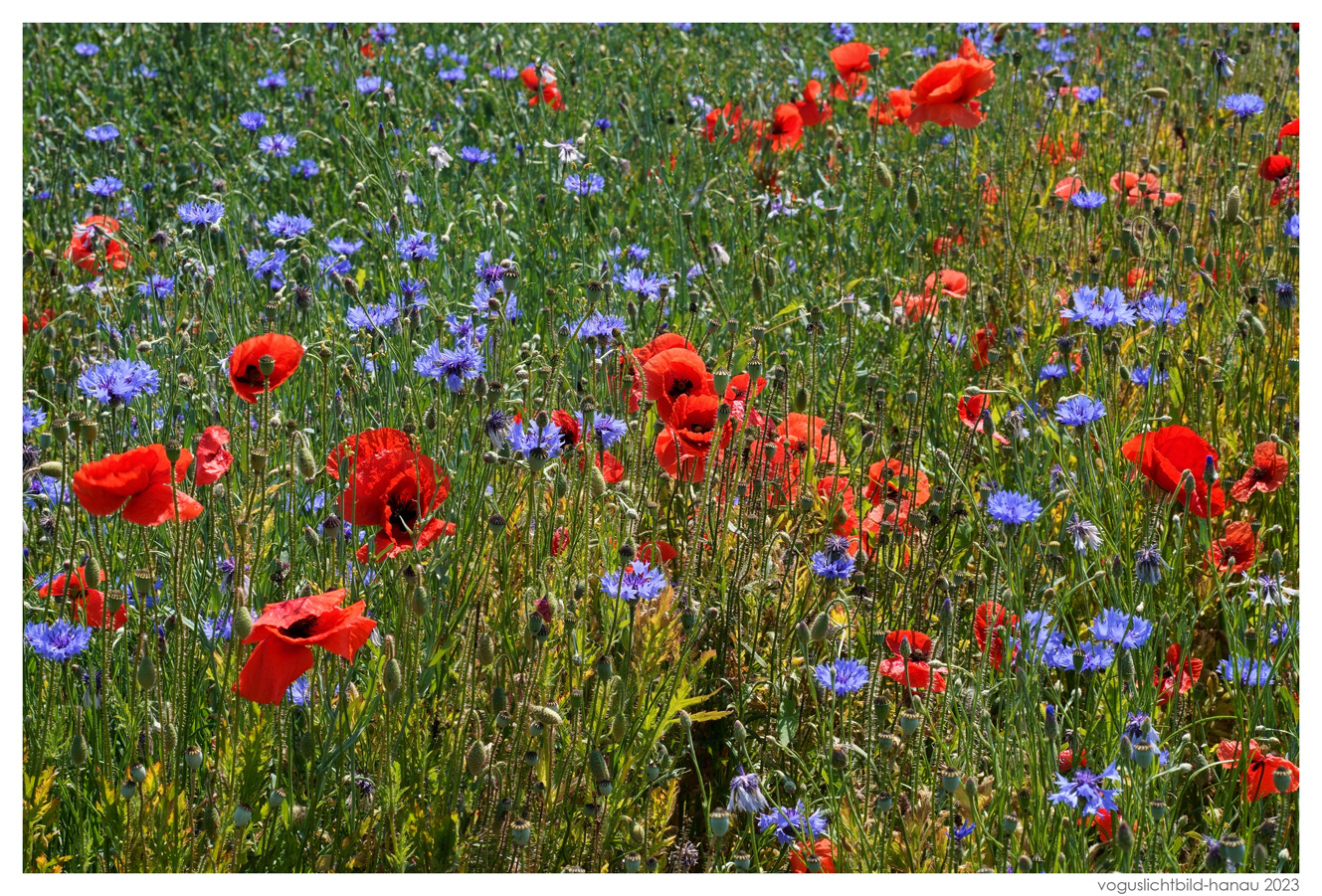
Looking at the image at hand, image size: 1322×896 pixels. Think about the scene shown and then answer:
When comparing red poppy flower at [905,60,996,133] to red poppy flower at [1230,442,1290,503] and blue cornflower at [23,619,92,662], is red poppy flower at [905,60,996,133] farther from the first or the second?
blue cornflower at [23,619,92,662]

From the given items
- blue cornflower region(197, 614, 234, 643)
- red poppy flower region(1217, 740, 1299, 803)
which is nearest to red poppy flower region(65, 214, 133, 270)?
blue cornflower region(197, 614, 234, 643)

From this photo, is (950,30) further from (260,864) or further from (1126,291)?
(260,864)

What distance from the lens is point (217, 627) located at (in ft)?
5.72

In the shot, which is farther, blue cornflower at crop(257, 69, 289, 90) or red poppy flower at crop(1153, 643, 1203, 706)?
blue cornflower at crop(257, 69, 289, 90)

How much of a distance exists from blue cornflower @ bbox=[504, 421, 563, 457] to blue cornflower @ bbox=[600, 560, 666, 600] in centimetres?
2

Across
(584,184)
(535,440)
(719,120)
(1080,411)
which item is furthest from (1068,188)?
(535,440)

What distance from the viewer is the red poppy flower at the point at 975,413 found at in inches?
92.0

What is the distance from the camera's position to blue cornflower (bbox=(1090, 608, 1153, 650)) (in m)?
1.64

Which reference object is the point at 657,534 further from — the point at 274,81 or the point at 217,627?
the point at 274,81

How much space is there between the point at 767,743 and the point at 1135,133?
10.8 ft

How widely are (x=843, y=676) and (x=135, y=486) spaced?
102cm

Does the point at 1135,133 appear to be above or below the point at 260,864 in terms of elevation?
above

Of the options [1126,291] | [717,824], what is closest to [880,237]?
[1126,291]

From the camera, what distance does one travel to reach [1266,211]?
352 centimetres
